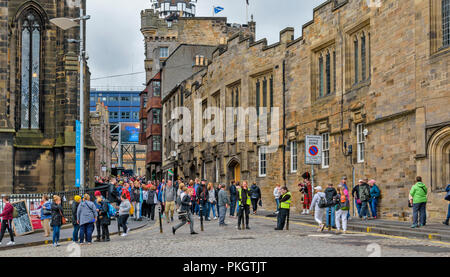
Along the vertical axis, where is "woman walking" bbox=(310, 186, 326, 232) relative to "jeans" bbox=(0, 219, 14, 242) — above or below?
above

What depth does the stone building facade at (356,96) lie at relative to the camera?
2156cm

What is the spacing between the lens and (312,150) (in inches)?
944

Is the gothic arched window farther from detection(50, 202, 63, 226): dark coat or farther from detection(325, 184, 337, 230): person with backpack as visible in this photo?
detection(325, 184, 337, 230): person with backpack

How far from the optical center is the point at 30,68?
33.5 meters

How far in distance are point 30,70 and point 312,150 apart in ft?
55.2

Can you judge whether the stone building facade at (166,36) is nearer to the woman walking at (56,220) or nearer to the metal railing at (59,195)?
the metal railing at (59,195)

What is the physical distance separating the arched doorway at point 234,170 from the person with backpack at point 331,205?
19.8 m

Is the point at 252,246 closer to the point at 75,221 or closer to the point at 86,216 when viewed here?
the point at 86,216

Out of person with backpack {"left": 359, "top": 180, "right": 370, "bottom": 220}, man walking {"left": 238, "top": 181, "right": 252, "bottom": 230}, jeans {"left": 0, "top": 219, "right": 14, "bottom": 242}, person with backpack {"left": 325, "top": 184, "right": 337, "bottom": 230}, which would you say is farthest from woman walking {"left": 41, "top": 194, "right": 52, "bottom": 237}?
person with backpack {"left": 359, "top": 180, "right": 370, "bottom": 220}

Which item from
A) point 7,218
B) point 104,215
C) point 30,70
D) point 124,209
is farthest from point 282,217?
point 30,70

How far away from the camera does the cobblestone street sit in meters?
14.1

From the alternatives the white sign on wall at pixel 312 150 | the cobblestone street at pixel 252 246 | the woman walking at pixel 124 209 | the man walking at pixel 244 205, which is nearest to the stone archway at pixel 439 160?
the cobblestone street at pixel 252 246

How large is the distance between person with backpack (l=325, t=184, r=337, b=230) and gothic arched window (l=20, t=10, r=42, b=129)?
1869 cm

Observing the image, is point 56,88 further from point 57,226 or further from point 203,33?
point 203,33
